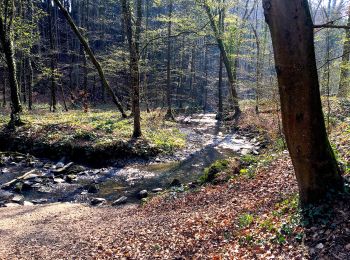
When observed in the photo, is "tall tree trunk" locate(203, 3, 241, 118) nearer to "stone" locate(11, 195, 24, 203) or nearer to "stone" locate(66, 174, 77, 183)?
"stone" locate(66, 174, 77, 183)

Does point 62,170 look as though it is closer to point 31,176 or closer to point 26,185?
point 31,176

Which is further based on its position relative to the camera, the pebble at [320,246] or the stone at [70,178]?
the stone at [70,178]

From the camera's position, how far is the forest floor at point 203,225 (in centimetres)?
467

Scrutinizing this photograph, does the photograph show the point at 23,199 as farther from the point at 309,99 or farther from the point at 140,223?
the point at 309,99

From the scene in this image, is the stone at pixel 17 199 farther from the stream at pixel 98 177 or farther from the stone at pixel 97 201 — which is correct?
the stone at pixel 97 201

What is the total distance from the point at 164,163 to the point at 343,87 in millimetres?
11604

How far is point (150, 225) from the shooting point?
7.46 m

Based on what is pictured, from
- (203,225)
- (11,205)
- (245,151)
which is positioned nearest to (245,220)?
(203,225)

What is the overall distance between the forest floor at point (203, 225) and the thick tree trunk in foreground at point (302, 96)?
42cm

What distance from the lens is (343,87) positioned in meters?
18.3

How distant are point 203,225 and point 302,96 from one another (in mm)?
3494

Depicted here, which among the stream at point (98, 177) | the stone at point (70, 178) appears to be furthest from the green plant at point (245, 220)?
the stone at point (70, 178)

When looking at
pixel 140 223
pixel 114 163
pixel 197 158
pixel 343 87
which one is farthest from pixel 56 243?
pixel 343 87

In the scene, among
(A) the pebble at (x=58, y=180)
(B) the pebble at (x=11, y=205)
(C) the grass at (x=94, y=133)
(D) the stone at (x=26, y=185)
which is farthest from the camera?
(C) the grass at (x=94, y=133)
